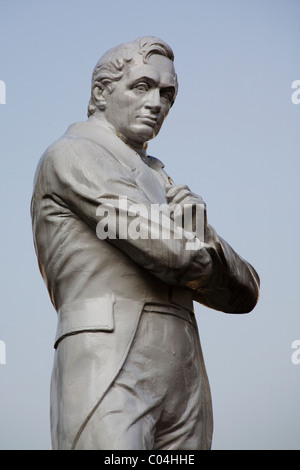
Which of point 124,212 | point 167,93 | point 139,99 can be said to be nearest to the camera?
point 124,212

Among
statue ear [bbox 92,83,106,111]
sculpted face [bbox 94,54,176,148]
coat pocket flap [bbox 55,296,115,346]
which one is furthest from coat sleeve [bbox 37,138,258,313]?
statue ear [bbox 92,83,106,111]

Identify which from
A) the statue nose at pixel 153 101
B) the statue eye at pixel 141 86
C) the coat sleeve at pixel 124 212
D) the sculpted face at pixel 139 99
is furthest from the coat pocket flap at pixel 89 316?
the statue eye at pixel 141 86

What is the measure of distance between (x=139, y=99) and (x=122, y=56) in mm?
361

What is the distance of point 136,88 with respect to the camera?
354 inches

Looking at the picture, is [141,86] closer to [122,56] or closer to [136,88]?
[136,88]

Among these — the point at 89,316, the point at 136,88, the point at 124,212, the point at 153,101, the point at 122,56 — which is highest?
the point at 122,56

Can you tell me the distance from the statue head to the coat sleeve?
50 centimetres

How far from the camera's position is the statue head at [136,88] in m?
8.99

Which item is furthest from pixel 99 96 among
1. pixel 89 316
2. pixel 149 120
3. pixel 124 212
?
pixel 89 316

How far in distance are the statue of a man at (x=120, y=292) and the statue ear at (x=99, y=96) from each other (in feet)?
1.15

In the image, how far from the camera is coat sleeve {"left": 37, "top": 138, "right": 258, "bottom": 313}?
8078 mm

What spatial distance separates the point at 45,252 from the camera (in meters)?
8.50

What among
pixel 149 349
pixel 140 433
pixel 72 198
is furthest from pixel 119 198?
pixel 140 433
